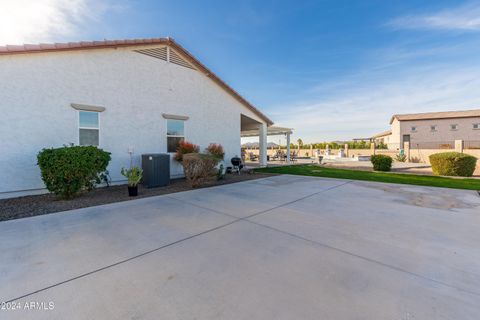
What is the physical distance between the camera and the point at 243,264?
2.90m

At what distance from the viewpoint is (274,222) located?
463cm

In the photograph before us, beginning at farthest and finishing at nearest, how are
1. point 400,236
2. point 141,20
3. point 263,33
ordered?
point 263,33 → point 141,20 → point 400,236

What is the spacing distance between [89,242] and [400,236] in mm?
5786

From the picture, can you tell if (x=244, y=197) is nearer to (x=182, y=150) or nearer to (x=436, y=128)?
(x=182, y=150)

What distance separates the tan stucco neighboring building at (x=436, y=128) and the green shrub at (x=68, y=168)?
35.9m

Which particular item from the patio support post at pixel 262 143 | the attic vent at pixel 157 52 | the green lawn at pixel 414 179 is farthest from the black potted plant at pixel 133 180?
the patio support post at pixel 262 143

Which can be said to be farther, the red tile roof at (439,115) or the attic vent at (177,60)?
the red tile roof at (439,115)

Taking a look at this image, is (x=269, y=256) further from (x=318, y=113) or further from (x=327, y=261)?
(x=318, y=113)

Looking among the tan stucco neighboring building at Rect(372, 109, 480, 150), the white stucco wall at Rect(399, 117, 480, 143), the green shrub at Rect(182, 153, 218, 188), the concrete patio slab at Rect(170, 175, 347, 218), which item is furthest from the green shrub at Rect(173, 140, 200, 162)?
the white stucco wall at Rect(399, 117, 480, 143)

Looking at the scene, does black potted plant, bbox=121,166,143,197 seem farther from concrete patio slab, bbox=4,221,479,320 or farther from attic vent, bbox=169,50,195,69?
attic vent, bbox=169,50,195,69

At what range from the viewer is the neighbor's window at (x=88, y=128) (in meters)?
8.13

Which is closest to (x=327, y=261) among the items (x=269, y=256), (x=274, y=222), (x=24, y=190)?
(x=269, y=256)

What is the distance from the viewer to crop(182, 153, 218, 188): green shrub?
864 cm

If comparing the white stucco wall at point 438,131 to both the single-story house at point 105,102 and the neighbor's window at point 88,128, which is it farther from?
the neighbor's window at point 88,128
